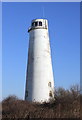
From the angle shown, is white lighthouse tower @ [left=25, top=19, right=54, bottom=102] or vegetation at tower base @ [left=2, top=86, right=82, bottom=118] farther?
white lighthouse tower @ [left=25, top=19, right=54, bottom=102]

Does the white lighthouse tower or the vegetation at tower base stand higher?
the white lighthouse tower

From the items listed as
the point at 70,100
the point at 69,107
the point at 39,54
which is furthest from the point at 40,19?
the point at 69,107

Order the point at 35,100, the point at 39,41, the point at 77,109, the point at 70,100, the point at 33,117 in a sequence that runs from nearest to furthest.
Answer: the point at 33,117
the point at 77,109
the point at 70,100
the point at 35,100
the point at 39,41

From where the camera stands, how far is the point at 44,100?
792 inches

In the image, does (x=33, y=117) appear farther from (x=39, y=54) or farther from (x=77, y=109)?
Answer: (x=39, y=54)

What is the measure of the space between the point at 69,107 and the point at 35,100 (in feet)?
23.1

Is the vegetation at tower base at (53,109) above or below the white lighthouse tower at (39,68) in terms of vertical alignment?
below

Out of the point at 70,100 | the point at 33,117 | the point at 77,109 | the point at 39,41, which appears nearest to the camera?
the point at 33,117

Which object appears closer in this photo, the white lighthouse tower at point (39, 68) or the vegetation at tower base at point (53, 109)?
the vegetation at tower base at point (53, 109)

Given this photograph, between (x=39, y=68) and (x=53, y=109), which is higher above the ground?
(x=39, y=68)

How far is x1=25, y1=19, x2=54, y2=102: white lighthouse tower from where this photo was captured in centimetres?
2041

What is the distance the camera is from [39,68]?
20.8m

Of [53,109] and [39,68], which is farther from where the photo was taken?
[39,68]

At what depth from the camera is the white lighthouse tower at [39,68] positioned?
20409mm
